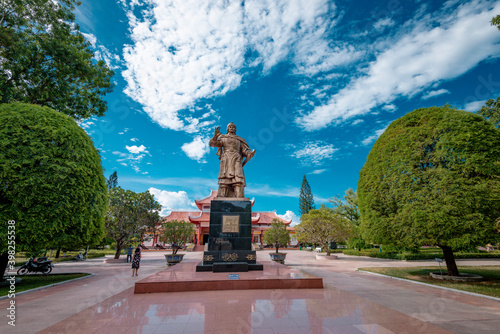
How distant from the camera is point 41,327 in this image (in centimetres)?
378

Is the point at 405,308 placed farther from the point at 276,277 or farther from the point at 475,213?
the point at 475,213

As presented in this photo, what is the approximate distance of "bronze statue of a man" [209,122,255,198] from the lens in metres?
8.52

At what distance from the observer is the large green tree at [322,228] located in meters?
18.3

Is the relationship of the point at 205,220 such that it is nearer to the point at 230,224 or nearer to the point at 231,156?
the point at 231,156

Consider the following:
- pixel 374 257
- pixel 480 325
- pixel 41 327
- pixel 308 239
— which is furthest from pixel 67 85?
pixel 374 257

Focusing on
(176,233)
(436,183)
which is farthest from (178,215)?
(436,183)

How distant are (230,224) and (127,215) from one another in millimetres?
12521

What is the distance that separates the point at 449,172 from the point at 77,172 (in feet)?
39.4

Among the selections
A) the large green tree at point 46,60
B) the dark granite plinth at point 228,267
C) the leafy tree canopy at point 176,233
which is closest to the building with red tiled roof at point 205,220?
the leafy tree canopy at point 176,233

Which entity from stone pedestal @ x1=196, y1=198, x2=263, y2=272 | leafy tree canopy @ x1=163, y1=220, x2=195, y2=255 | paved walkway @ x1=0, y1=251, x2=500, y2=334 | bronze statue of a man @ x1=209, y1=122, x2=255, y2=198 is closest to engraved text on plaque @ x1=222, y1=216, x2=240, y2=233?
stone pedestal @ x1=196, y1=198, x2=263, y2=272

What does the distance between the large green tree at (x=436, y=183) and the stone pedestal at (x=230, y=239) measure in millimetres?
5205

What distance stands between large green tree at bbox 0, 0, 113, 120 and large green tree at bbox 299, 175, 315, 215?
118 ft

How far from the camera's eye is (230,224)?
776 centimetres

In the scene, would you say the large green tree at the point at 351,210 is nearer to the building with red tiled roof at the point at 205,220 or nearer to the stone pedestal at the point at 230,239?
the building with red tiled roof at the point at 205,220
